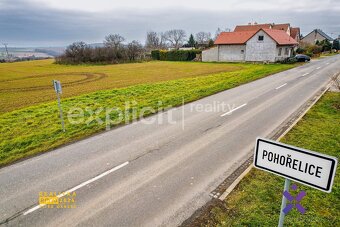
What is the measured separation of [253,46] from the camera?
44625mm

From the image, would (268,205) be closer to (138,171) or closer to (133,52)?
(138,171)

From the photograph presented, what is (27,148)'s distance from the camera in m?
9.12

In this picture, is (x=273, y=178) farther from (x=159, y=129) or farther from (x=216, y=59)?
(x=216, y=59)

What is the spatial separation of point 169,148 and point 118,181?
2558 mm

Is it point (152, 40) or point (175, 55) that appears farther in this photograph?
point (152, 40)

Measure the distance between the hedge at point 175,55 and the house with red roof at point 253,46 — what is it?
29.9ft

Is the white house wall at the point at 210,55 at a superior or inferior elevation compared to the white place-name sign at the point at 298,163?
superior

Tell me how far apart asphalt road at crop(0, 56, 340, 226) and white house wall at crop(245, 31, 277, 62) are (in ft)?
111

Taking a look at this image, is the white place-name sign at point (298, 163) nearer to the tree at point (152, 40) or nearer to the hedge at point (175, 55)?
the hedge at point (175, 55)

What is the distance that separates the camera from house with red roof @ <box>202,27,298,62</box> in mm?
42625

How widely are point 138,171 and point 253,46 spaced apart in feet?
142

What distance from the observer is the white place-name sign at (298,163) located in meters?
2.38

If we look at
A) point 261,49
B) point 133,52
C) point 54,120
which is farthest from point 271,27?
point 54,120

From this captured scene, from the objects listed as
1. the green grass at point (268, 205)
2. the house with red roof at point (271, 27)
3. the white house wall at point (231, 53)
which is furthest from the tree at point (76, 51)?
the green grass at point (268, 205)
